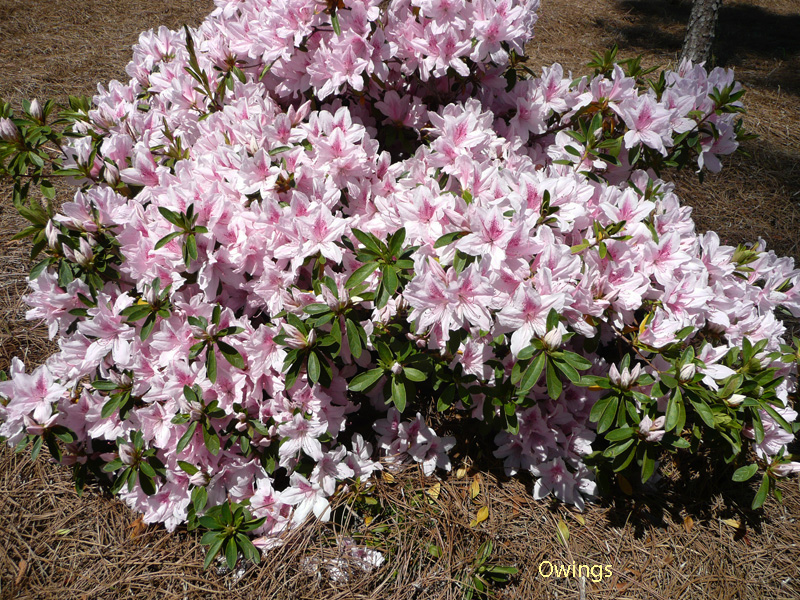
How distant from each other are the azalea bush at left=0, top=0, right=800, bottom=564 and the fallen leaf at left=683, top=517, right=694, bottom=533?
22 centimetres

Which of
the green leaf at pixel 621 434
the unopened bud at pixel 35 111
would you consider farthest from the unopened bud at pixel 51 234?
the green leaf at pixel 621 434

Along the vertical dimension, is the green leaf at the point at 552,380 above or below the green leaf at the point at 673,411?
above

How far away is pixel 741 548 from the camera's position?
184 centimetres

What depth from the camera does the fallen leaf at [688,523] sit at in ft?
6.20

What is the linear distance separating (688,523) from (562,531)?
0.49 metres

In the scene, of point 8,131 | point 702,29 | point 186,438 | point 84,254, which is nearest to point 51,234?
point 84,254

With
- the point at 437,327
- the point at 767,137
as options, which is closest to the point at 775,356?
the point at 437,327

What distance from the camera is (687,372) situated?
55.4 inches

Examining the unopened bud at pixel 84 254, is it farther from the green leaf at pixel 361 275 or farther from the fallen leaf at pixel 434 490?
the fallen leaf at pixel 434 490

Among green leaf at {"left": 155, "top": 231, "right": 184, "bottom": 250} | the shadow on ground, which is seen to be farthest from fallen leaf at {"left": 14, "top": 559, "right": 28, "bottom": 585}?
the shadow on ground

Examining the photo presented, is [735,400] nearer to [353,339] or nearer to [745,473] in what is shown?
[745,473]

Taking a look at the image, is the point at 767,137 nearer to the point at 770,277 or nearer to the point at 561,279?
the point at 770,277

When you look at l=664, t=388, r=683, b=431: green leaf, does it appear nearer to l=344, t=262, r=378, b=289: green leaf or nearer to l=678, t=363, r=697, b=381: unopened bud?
Result: l=678, t=363, r=697, b=381: unopened bud

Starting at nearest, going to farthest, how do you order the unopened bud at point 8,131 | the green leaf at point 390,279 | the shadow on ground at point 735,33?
1. the green leaf at point 390,279
2. the unopened bud at point 8,131
3. the shadow on ground at point 735,33
